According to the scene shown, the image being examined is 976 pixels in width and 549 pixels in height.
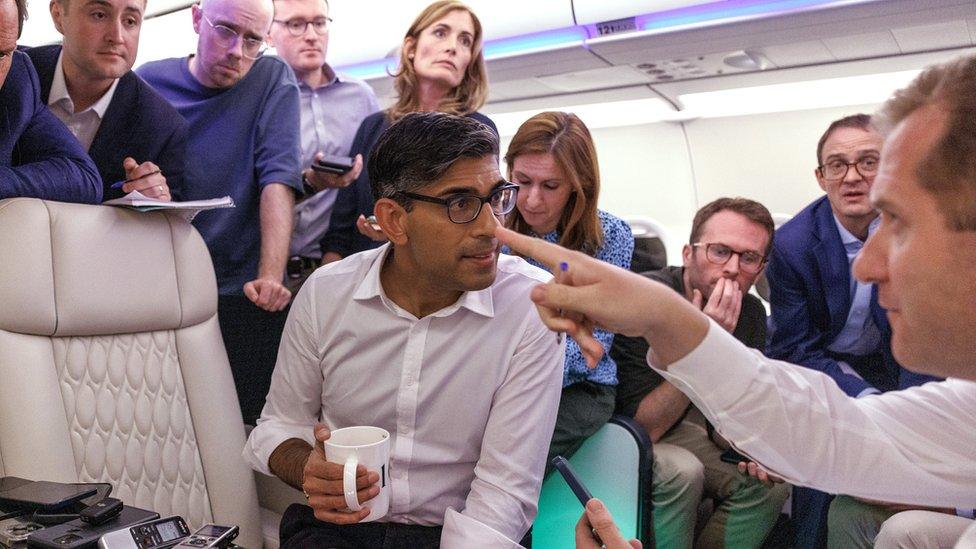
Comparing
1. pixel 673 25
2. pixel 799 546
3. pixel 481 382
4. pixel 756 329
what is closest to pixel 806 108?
pixel 673 25

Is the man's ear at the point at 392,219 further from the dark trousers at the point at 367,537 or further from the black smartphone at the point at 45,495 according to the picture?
the black smartphone at the point at 45,495

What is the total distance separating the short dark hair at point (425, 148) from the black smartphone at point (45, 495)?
3.17 ft

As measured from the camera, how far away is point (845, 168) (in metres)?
3.06

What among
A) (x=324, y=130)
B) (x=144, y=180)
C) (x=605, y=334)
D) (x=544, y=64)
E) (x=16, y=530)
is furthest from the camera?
(x=544, y=64)

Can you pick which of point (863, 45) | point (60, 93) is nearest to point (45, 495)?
point (60, 93)

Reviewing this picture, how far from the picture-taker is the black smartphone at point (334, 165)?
3.04m

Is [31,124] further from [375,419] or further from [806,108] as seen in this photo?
[806,108]

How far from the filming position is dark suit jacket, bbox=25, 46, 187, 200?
2525 millimetres

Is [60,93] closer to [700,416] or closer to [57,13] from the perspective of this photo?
[57,13]

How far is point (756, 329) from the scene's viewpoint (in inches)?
123

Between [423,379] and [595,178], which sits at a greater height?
[595,178]

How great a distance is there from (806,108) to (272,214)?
4.05 m

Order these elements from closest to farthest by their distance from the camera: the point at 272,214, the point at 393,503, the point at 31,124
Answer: the point at 393,503 < the point at 31,124 < the point at 272,214

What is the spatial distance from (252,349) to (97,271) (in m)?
0.92
